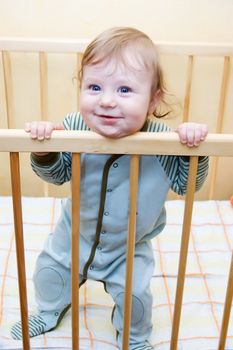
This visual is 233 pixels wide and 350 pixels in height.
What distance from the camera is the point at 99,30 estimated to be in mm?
1497

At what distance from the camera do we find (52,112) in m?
1.61

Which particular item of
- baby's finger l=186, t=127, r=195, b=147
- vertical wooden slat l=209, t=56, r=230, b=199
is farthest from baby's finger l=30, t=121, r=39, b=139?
vertical wooden slat l=209, t=56, r=230, b=199

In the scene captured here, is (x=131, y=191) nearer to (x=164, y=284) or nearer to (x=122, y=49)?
(x=122, y=49)

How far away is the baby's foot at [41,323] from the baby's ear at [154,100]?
18.0 inches

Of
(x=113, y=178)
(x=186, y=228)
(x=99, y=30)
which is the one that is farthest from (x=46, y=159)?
(x=99, y=30)

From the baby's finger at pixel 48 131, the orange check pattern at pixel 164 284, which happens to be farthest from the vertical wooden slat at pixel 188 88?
the baby's finger at pixel 48 131

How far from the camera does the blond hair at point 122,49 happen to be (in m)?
0.93

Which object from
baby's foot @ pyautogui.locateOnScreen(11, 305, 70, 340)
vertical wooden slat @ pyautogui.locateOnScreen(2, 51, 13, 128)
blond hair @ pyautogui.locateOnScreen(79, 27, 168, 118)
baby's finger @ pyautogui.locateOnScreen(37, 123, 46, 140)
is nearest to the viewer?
baby's finger @ pyautogui.locateOnScreen(37, 123, 46, 140)

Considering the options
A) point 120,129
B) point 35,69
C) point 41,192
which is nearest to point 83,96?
point 120,129

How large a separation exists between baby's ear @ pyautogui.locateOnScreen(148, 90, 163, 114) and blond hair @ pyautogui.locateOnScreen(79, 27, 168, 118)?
0.02 metres

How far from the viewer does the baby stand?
0.92 metres

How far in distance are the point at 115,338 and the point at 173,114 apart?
0.67m

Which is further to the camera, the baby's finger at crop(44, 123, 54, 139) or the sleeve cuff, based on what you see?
the sleeve cuff

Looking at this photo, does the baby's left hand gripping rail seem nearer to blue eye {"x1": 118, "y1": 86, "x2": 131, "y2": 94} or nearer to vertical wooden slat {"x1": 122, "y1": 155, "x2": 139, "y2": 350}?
vertical wooden slat {"x1": 122, "y1": 155, "x2": 139, "y2": 350}
